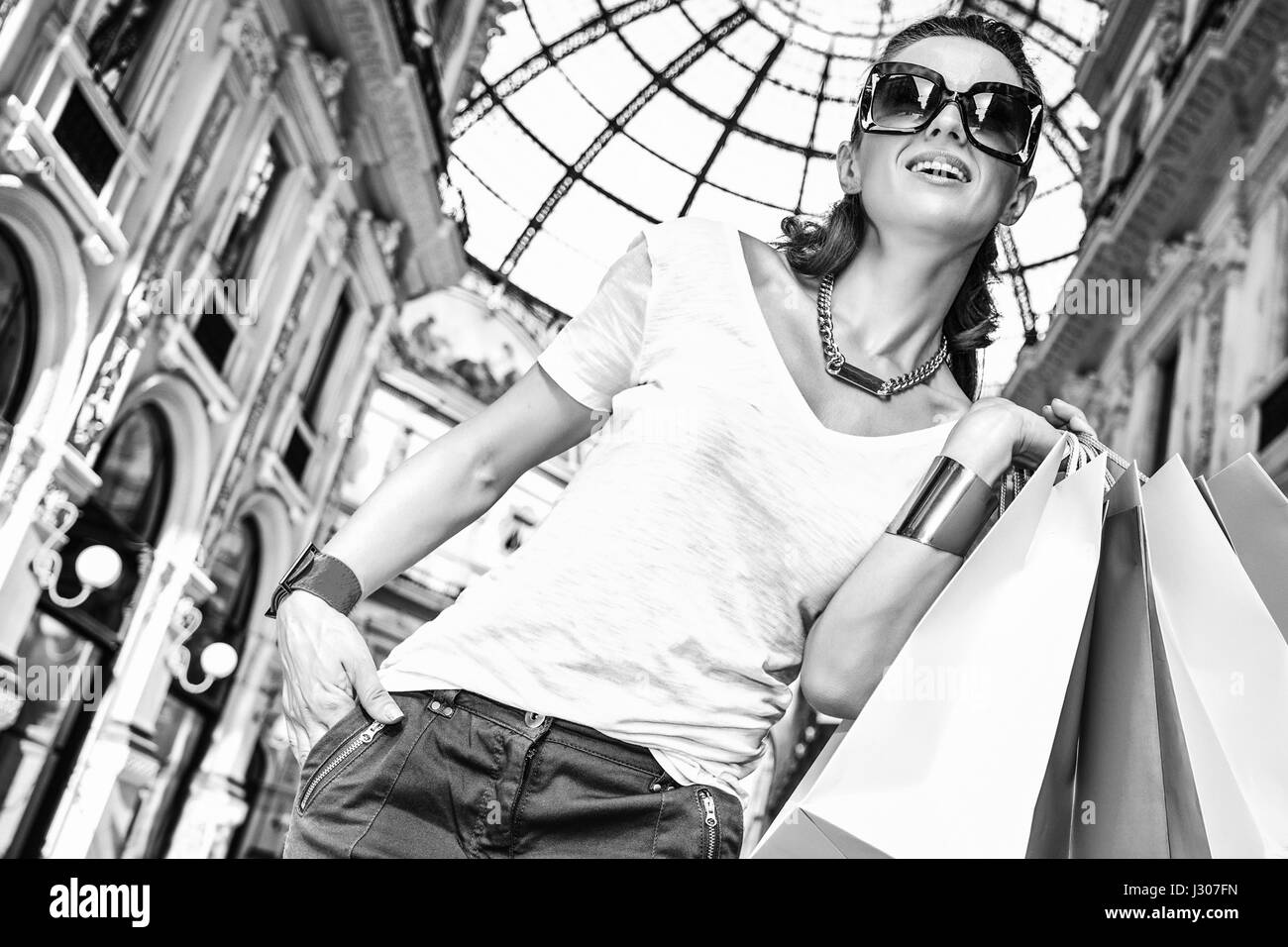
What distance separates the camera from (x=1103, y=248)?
622 inches

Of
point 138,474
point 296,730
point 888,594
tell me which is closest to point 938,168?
point 888,594

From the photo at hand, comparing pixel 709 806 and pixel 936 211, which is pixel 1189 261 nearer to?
pixel 936 211

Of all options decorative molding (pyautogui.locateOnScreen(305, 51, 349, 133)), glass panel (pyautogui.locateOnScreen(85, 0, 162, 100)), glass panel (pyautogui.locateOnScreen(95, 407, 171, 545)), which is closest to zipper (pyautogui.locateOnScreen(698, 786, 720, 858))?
glass panel (pyautogui.locateOnScreen(85, 0, 162, 100))

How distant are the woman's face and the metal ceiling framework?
1026 inches

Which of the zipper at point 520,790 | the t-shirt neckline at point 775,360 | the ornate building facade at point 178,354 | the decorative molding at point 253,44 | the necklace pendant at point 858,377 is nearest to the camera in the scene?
the zipper at point 520,790

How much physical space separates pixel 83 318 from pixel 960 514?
1025 cm

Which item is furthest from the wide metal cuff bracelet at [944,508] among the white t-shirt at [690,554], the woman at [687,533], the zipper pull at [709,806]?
the zipper pull at [709,806]

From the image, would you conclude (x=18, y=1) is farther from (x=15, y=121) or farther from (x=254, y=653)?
(x=254, y=653)

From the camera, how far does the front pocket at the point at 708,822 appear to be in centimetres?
149

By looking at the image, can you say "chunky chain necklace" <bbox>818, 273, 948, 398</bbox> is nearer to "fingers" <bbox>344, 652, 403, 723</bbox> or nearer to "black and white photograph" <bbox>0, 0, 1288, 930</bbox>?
"black and white photograph" <bbox>0, 0, 1288, 930</bbox>

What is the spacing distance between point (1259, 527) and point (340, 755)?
47.0 inches

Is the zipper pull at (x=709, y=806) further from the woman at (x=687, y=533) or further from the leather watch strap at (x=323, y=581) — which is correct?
the leather watch strap at (x=323, y=581)

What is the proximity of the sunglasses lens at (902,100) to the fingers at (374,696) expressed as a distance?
3.58ft

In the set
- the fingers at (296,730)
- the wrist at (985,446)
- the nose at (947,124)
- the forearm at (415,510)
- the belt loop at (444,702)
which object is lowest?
the fingers at (296,730)
